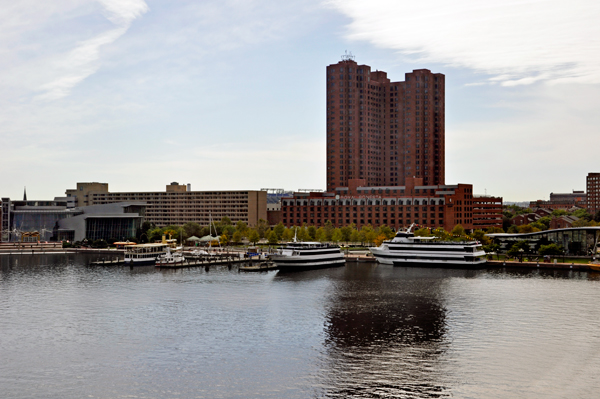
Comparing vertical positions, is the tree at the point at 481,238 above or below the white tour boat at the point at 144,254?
above

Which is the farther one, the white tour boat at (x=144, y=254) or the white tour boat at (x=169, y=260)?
the white tour boat at (x=144, y=254)

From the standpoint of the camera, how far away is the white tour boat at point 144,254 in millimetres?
169000

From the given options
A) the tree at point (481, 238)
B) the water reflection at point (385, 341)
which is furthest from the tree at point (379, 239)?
the water reflection at point (385, 341)

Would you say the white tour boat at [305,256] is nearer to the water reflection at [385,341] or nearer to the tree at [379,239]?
the water reflection at [385,341]

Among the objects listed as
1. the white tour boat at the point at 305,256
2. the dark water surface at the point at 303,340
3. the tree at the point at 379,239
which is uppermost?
the tree at the point at 379,239

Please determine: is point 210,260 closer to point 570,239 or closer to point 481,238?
point 481,238

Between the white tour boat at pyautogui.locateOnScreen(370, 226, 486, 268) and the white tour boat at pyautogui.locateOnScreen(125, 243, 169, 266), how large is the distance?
6577 cm

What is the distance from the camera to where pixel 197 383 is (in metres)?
55.0

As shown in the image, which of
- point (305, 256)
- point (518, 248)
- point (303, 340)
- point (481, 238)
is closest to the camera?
point (303, 340)

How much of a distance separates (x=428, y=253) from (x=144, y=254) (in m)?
82.6

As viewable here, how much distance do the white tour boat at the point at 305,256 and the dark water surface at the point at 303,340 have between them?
2766 cm

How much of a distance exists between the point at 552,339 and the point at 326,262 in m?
87.4

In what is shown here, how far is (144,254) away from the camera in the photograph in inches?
6885

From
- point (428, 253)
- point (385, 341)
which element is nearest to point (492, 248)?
point (428, 253)
